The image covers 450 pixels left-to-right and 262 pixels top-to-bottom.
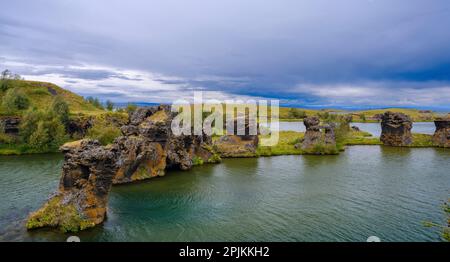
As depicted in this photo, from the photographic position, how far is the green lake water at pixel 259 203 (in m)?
28.3

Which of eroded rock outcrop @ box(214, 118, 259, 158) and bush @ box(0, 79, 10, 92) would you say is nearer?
eroded rock outcrop @ box(214, 118, 259, 158)

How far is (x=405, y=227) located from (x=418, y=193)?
14.0 m

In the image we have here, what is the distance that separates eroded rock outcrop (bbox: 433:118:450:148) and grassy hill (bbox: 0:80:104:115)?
4879 inches

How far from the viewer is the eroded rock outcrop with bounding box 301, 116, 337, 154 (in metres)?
77.4

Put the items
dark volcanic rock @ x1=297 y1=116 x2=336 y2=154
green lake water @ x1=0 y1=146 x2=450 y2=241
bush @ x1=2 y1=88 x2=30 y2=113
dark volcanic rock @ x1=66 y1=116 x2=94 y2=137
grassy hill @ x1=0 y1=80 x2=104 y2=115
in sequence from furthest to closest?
grassy hill @ x1=0 y1=80 x2=104 y2=115 < bush @ x1=2 y1=88 x2=30 y2=113 < dark volcanic rock @ x1=66 y1=116 x2=94 y2=137 < dark volcanic rock @ x1=297 y1=116 x2=336 y2=154 < green lake water @ x1=0 y1=146 x2=450 y2=241

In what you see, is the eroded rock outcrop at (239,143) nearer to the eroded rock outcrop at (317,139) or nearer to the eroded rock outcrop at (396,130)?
the eroded rock outcrop at (317,139)

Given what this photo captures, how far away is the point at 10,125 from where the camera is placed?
279 ft

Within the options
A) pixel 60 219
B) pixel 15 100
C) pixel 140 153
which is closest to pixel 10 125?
pixel 15 100

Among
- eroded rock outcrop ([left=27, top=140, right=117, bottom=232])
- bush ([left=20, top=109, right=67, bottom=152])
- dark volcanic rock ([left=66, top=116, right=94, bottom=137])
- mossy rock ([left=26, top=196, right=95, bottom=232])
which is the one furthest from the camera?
dark volcanic rock ([left=66, top=116, right=94, bottom=137])

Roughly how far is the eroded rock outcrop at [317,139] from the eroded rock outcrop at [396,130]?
27166mm

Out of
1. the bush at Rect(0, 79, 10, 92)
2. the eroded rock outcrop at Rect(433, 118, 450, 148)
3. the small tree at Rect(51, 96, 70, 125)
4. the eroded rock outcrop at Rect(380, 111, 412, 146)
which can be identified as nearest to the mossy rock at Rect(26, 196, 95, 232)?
the small tree at Rect(51, 96, 70, 125)

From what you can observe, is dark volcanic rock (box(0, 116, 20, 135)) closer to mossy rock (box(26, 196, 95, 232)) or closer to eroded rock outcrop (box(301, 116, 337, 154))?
mossy rock (box(26, 196, 95, 232))

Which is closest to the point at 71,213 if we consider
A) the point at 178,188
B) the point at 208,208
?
the point at 208,208
